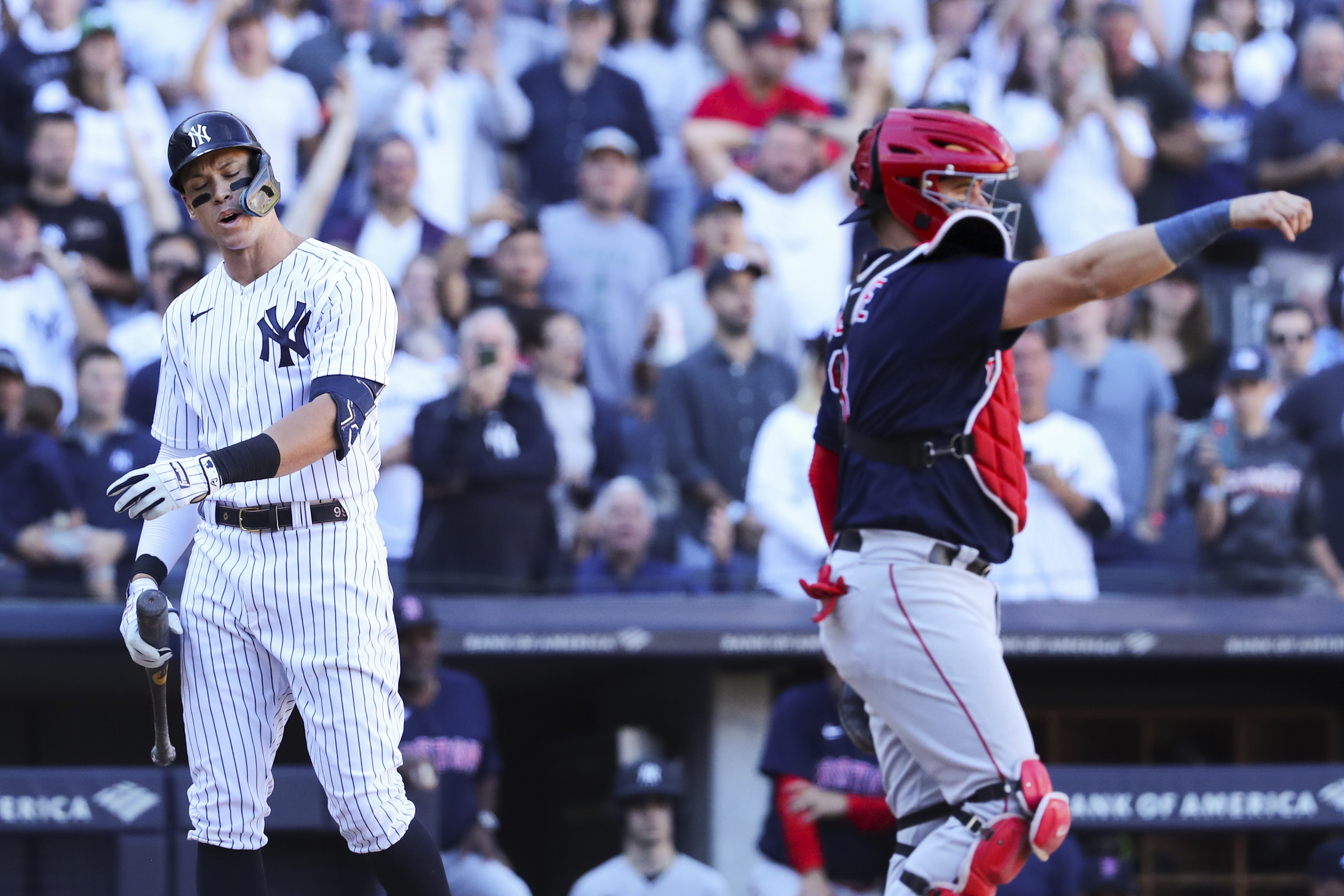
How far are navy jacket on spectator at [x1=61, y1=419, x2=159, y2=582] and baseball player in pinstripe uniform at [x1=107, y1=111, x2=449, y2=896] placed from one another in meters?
2.79

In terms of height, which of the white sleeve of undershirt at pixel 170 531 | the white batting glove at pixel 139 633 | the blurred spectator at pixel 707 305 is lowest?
the white batting glove at pixel 139 633

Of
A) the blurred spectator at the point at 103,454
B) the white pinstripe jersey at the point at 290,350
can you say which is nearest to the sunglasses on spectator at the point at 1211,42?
the blurred spectator at the point at 103,454

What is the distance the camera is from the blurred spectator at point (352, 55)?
9297mm

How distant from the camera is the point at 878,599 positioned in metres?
3.94

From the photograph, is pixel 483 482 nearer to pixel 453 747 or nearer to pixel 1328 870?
pixel 453 747

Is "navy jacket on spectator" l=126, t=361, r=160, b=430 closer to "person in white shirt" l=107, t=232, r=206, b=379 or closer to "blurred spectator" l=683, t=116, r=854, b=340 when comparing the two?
"person in white shirt" l=107, t=232, r=206, b=379

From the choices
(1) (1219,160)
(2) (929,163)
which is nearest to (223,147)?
(2) (929,163)

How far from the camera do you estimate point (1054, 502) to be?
7008mm

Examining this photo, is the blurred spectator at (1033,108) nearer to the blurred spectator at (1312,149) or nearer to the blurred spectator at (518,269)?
the blurred spectator at (1312,149)

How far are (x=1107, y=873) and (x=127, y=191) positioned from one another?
5465 millimetres

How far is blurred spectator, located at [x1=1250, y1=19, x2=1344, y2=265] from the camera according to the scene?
9.47 m

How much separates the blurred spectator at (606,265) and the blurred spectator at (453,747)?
248cm

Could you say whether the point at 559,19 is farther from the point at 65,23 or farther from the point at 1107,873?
the point at 1107,873

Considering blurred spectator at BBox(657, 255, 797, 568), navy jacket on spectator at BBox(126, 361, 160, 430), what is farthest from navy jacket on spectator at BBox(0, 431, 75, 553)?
blurred spectator at BBox(657, 255, 797, 568)
